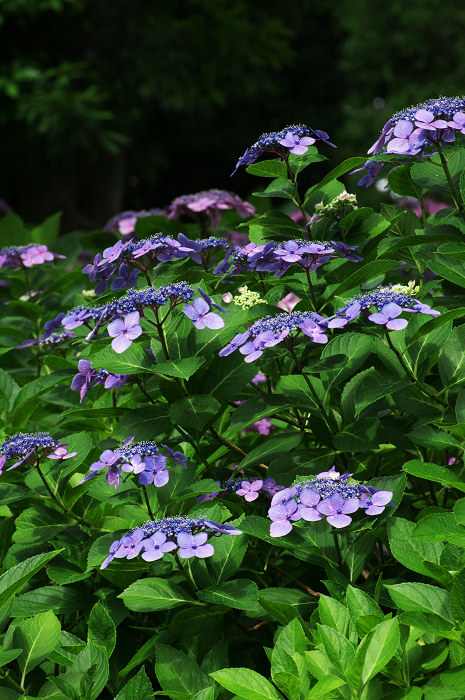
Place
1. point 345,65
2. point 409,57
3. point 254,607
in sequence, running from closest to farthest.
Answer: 1. point 254,607
2. point 345,65
3. point 409,57

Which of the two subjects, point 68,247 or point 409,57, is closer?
point 68,247

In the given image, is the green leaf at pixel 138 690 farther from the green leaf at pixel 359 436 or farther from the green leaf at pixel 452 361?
the green leaf at pixel 452 361

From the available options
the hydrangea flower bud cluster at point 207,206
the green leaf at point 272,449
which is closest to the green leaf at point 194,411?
the green leaf at point 272,449

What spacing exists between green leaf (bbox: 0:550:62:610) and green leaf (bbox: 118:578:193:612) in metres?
0.17

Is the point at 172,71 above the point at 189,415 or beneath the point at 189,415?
beneath

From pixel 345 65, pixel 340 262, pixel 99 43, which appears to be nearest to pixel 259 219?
pixel 340 262

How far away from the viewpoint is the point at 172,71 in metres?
12.2

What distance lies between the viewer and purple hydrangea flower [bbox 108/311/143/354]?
1655mm

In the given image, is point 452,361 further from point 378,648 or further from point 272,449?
point 378,648

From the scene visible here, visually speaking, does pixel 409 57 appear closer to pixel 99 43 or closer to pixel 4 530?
pixel 99 43

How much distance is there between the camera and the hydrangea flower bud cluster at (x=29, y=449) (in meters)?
1.82

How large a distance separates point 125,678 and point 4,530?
1.61ft

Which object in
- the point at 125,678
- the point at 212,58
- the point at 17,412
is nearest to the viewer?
the point at 125,678

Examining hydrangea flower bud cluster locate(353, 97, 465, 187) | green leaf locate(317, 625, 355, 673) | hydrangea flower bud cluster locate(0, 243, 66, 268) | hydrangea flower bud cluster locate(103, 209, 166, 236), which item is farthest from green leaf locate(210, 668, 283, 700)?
hydrangea flower bud cluster locate(103, 209, 166, 236)
